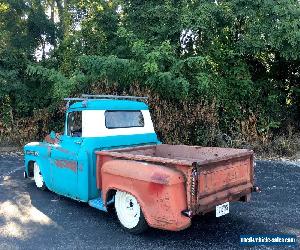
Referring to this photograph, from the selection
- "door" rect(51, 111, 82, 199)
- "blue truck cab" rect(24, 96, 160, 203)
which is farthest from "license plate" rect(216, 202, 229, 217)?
"door" rect(51, 111, 82, 199)

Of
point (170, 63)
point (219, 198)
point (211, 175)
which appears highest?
point (170, 63)

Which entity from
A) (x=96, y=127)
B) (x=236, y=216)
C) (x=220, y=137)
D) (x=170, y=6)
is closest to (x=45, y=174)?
(x=96, y=127)

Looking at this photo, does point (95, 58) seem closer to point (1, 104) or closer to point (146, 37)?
point (146, 37)

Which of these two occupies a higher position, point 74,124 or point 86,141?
point 74,124

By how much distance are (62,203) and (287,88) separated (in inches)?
437

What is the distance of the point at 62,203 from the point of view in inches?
238

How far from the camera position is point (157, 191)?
402 cm

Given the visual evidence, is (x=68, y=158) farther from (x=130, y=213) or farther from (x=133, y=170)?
(x=133, y=170)

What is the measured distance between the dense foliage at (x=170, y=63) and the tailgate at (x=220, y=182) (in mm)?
5502

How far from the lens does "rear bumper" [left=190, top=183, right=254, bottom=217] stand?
159 inches

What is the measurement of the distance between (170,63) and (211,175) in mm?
7078

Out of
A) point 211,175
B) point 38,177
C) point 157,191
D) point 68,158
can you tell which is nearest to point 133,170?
point 157,191

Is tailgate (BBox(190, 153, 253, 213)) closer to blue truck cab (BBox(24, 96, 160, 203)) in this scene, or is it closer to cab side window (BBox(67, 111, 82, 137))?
blue truck cab (BBox(24, 96, 160, 203))

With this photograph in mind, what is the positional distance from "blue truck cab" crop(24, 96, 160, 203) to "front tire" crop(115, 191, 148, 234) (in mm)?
647
